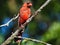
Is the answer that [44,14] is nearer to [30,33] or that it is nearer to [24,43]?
[30,33]

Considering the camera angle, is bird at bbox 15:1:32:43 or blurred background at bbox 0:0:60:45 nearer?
bird at bbox 15:1:32:43

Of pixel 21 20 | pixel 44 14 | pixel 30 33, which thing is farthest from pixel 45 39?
pixel 21 20

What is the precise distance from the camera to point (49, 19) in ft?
29.1

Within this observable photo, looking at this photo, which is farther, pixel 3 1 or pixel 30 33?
pixel 3 1

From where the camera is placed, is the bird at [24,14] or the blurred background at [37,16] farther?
the blurred background at [37,16]

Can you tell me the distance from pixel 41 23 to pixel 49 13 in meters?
0.36

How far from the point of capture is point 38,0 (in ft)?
29.0

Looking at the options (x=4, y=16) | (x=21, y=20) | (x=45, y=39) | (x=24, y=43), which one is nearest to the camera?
(x=21, y=20)

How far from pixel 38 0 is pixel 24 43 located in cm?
398

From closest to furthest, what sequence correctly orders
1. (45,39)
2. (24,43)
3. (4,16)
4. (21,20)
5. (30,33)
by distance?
(21,20) → (24,43) → (45,39) → (30,33) → (4,16)

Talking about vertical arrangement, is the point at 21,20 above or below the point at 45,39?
above

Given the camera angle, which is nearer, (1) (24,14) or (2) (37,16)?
(1) (24,14)

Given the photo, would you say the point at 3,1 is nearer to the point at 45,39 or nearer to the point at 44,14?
the point at 44,14

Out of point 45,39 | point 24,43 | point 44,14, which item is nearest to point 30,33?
point 44,14
